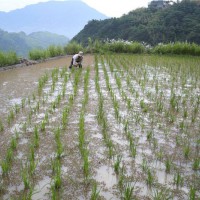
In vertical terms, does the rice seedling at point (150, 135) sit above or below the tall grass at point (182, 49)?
below

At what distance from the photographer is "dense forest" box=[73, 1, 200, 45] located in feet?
99.5

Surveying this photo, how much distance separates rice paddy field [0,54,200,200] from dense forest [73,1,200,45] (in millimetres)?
23935

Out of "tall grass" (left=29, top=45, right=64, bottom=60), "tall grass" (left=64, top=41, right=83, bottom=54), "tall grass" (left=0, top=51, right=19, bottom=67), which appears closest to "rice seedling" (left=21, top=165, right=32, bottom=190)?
"tall grass" (left=0, top=51, right=19, bottom=67)

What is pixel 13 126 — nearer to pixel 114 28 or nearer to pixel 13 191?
pixel 13 191

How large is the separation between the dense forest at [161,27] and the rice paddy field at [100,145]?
23935 mm

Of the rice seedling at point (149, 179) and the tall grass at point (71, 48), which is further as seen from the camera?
the tall grass at point (71, 48)

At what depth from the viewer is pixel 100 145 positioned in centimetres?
418

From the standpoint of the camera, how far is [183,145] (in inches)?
165

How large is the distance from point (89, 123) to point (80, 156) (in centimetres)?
130

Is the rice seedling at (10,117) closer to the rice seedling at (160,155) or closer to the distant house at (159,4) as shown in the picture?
the rice seedling at (160,155)

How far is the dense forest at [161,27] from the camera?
30.3 m

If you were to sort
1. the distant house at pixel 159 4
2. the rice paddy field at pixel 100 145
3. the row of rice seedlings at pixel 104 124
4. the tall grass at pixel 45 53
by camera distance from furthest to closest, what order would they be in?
1. the distant house at pixel 159 4
2. the tall grass at pixel 45 53
3. the row of rice seedlings at pixel 104 124
4. the rice paddy field at pixel 100 145

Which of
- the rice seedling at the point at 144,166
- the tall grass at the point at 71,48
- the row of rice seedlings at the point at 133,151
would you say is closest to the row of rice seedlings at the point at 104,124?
the row of rice seedlings at the point at 133,151

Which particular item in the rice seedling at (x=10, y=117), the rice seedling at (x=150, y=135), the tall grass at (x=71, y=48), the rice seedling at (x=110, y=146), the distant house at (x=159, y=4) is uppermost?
the distant house at (x=159, y=4)
